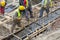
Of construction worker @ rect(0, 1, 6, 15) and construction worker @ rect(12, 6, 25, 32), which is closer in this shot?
construction worker @ rect(12, 6, 25, 32)

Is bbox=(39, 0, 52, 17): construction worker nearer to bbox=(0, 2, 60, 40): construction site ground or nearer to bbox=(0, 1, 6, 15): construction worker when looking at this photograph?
bbox=(0, 2, 60, 40): construction site ground

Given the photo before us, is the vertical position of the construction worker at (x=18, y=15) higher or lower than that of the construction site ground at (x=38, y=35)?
Answer: higher

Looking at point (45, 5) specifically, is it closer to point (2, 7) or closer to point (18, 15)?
point (18, 15)

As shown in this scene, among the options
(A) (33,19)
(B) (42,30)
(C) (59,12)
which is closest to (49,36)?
(B) (42,30)

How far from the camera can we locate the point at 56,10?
1402 centimetres

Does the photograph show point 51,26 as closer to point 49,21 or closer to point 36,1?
point 49,21

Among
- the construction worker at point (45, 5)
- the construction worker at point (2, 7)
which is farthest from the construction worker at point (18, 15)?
the construction worker at point (2, 7)

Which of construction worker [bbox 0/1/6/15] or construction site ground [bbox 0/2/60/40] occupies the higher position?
construction worker [bbox 0/1/6/15]

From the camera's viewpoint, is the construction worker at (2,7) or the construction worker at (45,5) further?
the construction worker at (2,7)

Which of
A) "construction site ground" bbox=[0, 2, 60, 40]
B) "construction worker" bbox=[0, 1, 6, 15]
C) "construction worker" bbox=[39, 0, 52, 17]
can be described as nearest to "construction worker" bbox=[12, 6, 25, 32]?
"construction site ground" bbox=[0, 2, 60, 40]

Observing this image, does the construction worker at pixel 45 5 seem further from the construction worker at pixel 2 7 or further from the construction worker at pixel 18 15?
the construction worker at pixel 2 7

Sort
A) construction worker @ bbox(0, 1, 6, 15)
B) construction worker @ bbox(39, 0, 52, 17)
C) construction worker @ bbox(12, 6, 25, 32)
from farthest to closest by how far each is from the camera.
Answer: construction worker @ bbox(0, 1, 6, 15), construction worker @ bbox(39, 0, 52, 17), construction worker @ bbox(12, 6, 25, 32)

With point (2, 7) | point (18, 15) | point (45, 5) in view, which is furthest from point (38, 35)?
point (2, 7)

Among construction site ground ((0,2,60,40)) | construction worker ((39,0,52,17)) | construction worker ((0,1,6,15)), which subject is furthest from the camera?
construction worker ((0,1,6,15))
